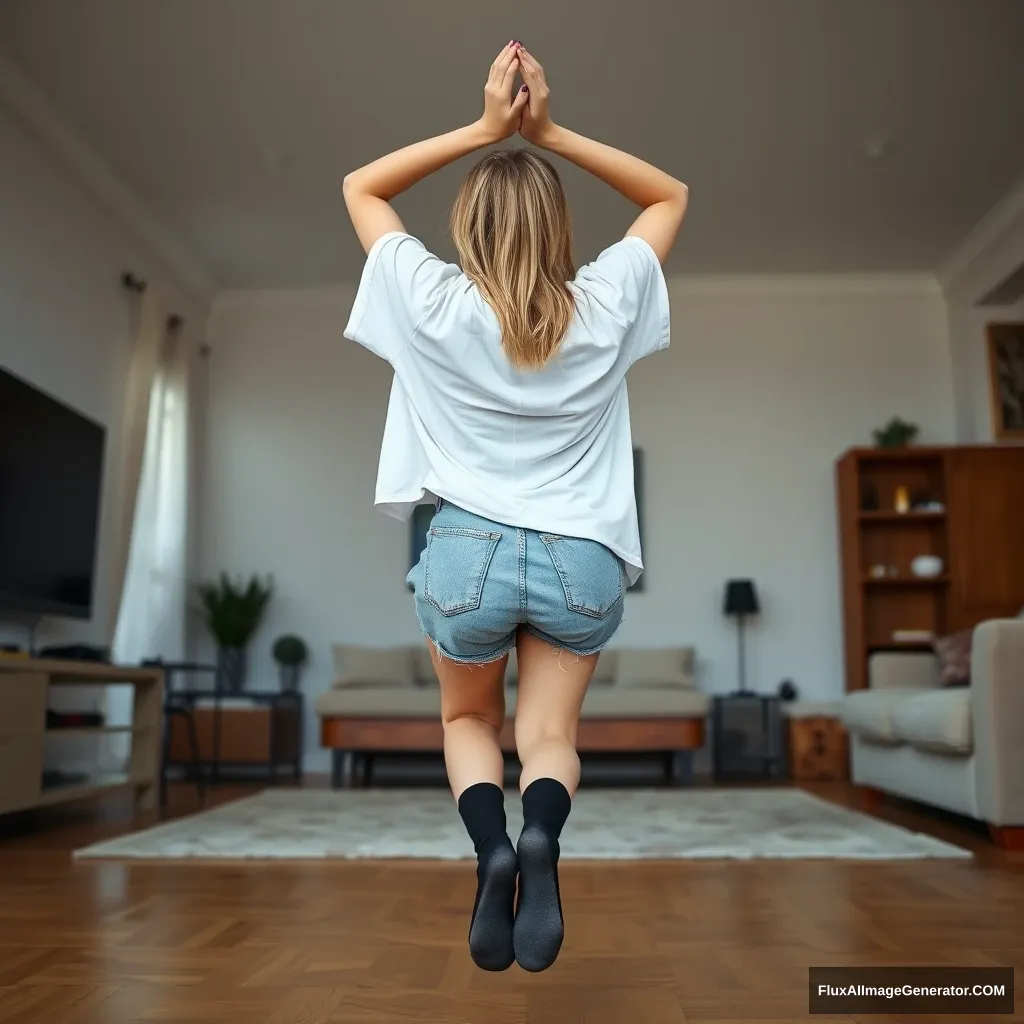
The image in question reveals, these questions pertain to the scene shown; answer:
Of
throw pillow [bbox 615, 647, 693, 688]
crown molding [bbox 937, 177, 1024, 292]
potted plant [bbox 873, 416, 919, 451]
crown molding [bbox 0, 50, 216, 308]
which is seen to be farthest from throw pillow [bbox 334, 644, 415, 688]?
crown molding [bbox 937, 177, 1024, 292]

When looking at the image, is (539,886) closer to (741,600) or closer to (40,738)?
(40,738)

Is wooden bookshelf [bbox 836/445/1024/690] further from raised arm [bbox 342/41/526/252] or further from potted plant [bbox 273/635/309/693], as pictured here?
raised arm [bbox 342/41/526/252]

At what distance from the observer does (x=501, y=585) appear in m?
1.27

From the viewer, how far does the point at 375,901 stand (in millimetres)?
2465

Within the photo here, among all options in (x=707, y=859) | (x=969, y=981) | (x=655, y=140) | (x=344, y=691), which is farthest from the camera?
(x=344, y=691)

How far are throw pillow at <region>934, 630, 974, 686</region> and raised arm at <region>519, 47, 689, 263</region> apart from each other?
3.07 meters

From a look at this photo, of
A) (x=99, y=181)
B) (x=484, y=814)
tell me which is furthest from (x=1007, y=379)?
(x=484, y=814)

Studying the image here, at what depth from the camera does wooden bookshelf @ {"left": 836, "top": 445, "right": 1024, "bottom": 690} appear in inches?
249

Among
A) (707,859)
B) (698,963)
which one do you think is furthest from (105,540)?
(698,963)

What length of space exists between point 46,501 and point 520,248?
3.76 meters

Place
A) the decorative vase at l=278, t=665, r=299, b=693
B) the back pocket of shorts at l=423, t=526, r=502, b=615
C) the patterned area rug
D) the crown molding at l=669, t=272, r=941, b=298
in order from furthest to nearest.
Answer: the crown molding at l=669, t=272, r=941, b=298
the decorative vase at l=278, t=665, r=299, b=693
the patterned area rug
the back pocket of shorts at l=423, t=526, r=502, b=615

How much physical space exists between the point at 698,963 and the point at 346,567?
18.2ft

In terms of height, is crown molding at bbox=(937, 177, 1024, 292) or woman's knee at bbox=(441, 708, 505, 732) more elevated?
crown molding at bbox=(937, 177, 1024, 292)

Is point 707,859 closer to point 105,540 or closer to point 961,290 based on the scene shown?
point 105,540
